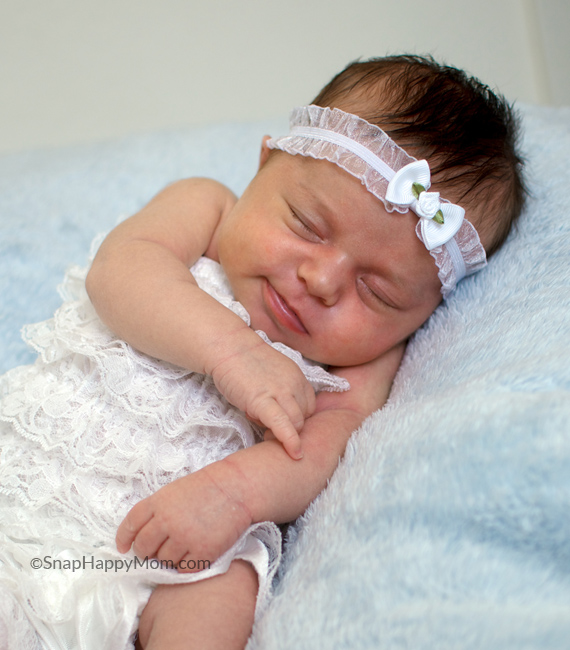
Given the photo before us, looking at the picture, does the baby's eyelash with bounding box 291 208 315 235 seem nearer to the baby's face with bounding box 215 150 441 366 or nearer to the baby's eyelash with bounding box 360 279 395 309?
the baby's face with bounding box 215 150 441 366

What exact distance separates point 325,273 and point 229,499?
1.29ft

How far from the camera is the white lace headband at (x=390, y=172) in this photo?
39.0 inches

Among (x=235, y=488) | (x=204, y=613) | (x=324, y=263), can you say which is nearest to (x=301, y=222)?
(x=324, y=263)

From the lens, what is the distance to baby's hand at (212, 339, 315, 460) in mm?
874

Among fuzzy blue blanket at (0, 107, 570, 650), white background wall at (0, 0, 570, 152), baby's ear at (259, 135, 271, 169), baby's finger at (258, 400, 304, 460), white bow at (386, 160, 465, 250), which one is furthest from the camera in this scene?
white background wall at (0, 0, 570, 152)

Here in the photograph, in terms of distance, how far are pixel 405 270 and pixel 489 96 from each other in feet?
1.40

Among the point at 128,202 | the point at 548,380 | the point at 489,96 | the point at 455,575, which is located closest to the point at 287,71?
the point at 128,202

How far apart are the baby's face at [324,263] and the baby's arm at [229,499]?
179 millimetres

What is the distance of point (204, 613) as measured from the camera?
0.76 m

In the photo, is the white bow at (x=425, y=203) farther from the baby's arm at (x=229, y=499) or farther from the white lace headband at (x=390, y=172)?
the baby's arm at (x=229, y=499)

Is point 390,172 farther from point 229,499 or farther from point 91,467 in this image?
point 91,467

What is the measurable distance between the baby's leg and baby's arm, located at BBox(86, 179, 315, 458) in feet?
0.65

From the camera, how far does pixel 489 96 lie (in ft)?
3.86

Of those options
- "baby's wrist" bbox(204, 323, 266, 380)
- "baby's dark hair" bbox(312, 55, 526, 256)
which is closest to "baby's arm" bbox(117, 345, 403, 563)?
"baby's wrist" bbox(204, 323, 266, 380)
